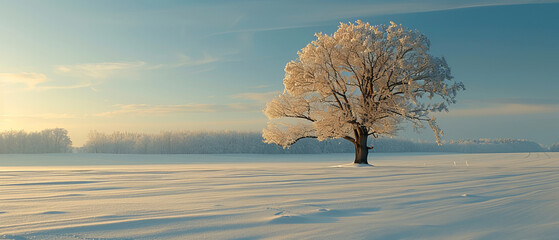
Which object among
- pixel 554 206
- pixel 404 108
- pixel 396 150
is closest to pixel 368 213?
pixel 554 206

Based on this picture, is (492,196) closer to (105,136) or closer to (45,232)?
(45,232)

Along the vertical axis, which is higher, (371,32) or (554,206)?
(371,32)

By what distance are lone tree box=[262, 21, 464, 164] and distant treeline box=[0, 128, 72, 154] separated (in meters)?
36.4

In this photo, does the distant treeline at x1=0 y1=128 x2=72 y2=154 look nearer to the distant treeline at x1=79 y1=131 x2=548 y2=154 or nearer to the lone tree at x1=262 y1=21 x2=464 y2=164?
the distant treeline at x1=79 y1=131 x2=548 y2=154

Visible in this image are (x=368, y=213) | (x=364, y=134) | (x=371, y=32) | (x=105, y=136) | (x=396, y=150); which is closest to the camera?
(x=368, y=213)

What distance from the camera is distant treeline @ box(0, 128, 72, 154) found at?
144 ft

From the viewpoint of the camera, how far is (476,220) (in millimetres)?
4191

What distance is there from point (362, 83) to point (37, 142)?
42.1 meters

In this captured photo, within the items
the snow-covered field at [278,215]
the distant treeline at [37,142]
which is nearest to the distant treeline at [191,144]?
the distant treeline at [37,142]

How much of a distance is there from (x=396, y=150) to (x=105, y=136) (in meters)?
45.2

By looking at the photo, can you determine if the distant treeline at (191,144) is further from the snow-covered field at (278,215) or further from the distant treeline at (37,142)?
the snow-covered field at (278,215)

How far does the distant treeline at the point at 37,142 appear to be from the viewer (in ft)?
144

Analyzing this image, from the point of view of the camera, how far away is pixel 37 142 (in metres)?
45.1

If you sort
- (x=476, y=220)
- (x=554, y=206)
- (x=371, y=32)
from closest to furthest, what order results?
(x=476, y=220) < (x=554, y=206) < (x=371, y=32)
